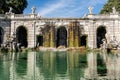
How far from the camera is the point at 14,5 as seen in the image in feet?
213

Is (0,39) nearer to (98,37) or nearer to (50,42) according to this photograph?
(50,42)

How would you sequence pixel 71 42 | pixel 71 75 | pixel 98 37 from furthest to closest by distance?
1. pixel 98 37
2. pixel 71 42
3. pixel 71 75

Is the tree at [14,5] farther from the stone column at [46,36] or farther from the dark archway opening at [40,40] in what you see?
the stone column at [46,36]

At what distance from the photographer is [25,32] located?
57.1 m

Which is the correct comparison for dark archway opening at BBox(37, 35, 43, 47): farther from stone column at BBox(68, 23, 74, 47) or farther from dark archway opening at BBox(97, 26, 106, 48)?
dark archway opening at BBox(97, 26, 106, 48)

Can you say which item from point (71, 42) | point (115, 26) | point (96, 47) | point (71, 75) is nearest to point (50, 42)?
point (71, 42)

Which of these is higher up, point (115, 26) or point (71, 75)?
point (115, 26)

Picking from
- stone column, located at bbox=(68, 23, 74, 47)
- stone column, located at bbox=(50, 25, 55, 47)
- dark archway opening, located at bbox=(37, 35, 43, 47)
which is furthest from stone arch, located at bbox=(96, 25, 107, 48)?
dark archway opening, located at bbox=(37, 35, 43, 47)

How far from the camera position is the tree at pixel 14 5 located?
205 feet

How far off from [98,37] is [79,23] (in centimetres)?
563

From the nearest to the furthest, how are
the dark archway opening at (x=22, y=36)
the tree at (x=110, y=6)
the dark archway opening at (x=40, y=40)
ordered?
the dark archway opening at (x=40, y=40) < the dark archway opening at (x=22, y=36) < the tree at (x=110, y=6)

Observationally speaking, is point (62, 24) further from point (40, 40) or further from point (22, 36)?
point (22, 36)

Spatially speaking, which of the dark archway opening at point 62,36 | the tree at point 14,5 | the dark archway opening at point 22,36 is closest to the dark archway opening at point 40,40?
the dark archway opening at point 22,36

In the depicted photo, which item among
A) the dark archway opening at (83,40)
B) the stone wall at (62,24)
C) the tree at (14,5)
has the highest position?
the tree at (14,5)
